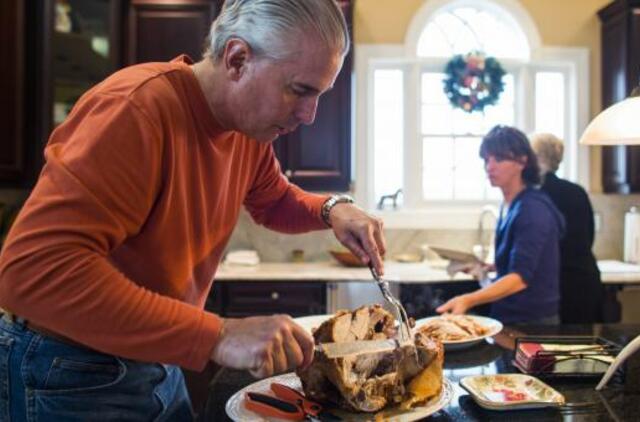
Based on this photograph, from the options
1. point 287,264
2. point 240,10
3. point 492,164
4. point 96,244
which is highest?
point 240,10

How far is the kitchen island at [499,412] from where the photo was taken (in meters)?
1.06

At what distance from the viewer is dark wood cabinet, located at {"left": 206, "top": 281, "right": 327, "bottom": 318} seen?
307 cm

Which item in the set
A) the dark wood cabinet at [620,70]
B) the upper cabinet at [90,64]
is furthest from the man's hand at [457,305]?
the dark wood cabinet at [620,70]

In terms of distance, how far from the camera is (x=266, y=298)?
308 cm

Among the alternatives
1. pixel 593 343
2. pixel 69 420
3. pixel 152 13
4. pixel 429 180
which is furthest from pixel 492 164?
pixel 152 13

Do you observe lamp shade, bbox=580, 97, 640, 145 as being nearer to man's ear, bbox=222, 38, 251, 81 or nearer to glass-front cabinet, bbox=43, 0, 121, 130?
man's ear, bbox=222, 38, 251, 81

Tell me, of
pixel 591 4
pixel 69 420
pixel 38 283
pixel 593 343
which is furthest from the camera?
pixel 591 4

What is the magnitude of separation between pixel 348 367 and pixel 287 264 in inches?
102

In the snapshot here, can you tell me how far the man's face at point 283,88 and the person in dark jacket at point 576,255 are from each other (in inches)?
77.8

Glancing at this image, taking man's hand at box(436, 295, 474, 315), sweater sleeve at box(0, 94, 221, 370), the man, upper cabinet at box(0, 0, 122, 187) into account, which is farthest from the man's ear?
upper cabinet at box(0, 0, 122, 187)

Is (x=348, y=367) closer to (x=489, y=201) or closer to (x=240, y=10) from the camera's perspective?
(x=240, y=10)

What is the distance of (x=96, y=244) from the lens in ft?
2.60

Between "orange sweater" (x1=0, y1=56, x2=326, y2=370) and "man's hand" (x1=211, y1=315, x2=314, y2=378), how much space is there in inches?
0.8

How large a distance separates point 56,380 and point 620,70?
3.55 m
